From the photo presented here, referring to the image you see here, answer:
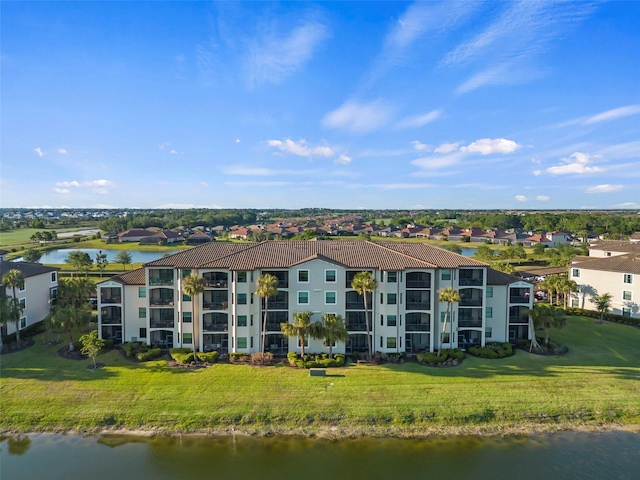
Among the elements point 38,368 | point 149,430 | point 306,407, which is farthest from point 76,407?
point 306,407

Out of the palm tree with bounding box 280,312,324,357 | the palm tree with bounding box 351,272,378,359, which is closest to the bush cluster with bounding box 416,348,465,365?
the palm tree with bounding box 351,272,378,359

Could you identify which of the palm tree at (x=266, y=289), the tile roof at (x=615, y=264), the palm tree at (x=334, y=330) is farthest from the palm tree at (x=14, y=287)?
the tile roof at (x=615, y=264)

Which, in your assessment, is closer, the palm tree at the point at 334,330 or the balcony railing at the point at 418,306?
the palm tree at the point at 334,330

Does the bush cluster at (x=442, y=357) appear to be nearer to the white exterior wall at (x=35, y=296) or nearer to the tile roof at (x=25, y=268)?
the white exterior wall at (x=35, y=296)

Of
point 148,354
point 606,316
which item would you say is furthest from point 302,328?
point 606,316

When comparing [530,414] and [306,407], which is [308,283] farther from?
[530,414]

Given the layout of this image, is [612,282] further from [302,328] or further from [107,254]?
[107,254]

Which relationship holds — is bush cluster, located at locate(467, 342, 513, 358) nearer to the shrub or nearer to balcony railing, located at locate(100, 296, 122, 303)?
the shrub
